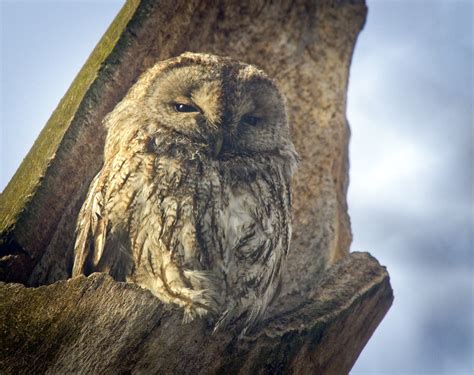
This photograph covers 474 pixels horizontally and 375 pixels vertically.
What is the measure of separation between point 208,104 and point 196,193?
16.7 inches

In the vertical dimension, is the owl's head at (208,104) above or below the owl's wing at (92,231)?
above

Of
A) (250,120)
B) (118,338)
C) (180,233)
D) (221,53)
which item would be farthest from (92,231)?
(221,53)

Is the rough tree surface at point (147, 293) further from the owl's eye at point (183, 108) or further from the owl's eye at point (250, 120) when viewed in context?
the owl's eye at point (250, 120)

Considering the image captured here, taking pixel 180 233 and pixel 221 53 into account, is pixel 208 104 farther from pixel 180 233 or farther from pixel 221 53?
pixel 221 53

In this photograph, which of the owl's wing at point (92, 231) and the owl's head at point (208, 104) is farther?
the owl's head at point (208, 104)

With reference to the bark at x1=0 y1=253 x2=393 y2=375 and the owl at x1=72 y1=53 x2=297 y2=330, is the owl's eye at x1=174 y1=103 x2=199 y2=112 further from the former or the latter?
the bark at x1=0 y1=253 x2=393 y2=375

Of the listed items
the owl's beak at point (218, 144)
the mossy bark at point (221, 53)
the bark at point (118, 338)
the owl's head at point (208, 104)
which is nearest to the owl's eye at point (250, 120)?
the owl's head at point (208, 104)

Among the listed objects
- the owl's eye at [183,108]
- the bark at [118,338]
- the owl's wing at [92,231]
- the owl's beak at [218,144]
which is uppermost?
the owl's eye at [183,108]

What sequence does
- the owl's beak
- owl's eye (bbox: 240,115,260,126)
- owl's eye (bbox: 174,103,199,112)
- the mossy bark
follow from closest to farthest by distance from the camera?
1. the mossy bark
2. the owl's beak
3. owl's eye (bbox: 174,103,199,112)
4. owl's eye (bbox: 240,115,260,126)

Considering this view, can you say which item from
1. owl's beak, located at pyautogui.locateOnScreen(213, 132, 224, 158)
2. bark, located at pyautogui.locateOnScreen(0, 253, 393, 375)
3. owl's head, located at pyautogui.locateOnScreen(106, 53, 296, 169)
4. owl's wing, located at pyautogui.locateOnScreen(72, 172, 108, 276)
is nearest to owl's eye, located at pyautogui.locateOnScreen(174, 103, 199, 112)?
owl's head, located at pyautogui.locateOnScreen(106, 53, 296, 169)

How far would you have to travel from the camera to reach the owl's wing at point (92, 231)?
8.68 feet

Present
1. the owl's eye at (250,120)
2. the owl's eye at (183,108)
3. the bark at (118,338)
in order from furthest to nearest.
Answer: the owl's eye at (250,120) → the owl's eye at (183,108) → the bark at (118,338)

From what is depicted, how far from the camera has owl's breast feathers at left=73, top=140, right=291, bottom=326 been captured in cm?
261

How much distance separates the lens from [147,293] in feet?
6.59
